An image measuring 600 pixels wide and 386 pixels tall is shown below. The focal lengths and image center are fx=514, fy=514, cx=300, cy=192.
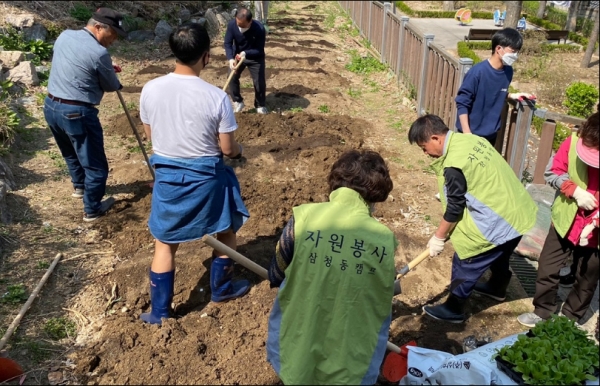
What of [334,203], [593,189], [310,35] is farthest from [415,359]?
[310,35]

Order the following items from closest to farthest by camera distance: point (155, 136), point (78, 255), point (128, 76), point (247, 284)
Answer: point (155, 136) < point (247, 284) < point (78, 255) < point (128, 76)

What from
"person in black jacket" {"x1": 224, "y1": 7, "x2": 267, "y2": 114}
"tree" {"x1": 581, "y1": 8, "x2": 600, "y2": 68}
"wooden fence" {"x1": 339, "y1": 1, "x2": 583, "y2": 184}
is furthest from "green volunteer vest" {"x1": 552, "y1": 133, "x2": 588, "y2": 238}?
"tree" {"x1": 581, "y1": 8, "x2": 600, "y2": 68}

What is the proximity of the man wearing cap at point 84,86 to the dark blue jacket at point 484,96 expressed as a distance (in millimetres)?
3146

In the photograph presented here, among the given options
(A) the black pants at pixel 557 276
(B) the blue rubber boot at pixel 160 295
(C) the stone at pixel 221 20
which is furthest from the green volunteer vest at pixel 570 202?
(C) the stone at pixel 221 20

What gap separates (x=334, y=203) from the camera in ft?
7.43

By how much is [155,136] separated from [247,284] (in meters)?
1.39

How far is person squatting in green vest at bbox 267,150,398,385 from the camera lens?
215cm

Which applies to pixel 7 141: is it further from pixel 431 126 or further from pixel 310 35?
pixel 310 35

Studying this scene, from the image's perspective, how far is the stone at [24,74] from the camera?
8.22 metres

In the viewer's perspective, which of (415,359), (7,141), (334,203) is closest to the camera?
(334,203)

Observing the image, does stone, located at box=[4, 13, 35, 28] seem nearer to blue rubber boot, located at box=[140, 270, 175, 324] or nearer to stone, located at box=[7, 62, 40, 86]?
stone, located at box=[7, 62, 40, 86]

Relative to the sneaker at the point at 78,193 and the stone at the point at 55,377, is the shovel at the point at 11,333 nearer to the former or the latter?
the stone at the point at 55,377

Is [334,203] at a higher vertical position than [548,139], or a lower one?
higher

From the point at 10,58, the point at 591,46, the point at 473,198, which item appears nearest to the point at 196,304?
the point at 473,198
